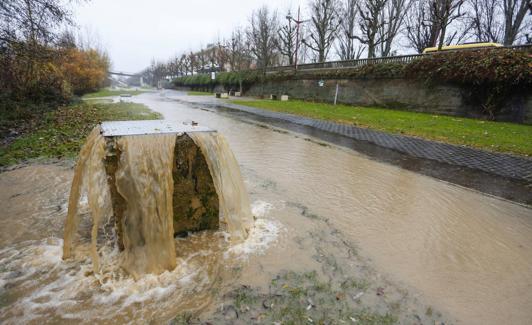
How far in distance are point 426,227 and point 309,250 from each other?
204 cm

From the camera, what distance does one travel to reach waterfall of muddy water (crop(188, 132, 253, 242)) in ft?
12.0

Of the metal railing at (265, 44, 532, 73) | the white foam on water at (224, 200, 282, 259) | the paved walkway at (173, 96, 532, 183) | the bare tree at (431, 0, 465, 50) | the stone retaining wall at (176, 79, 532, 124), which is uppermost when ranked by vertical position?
the bare tree at (431, 0, 465, 50)

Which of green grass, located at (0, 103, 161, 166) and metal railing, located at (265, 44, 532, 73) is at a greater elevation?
metal railing, located at (265, 44, 532, 73)

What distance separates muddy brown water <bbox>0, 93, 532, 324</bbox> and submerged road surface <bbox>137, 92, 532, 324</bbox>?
0.06ft

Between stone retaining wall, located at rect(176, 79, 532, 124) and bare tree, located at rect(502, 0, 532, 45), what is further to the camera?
bare tree, located at rect(502, 0, 532, 45)

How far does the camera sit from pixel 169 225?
11.0ft

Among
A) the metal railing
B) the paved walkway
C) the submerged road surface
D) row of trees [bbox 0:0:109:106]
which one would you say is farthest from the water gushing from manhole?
the metal railing

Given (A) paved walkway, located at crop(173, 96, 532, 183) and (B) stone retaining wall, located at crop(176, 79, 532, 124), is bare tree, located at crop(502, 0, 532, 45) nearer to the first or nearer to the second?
(B) stone retaining wall, located at crop(176, 79, 532, 124)

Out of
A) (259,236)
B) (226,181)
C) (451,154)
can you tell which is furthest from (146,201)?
(451,154)

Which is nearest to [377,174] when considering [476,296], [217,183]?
[476,296]

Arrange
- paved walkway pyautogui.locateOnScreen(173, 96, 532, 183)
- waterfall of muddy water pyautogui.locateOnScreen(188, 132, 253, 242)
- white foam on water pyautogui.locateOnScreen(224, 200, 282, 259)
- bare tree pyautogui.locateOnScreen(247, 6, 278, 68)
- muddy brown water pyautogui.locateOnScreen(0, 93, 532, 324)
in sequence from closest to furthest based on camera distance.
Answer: muddy brown water pyautogui.locateOnScreen(0, 93, 532, 324), white foam on water pyautogui.locateOnScreen(224, 200, 282, 259), waterfall of muddy water pyautogui.locateOnScreen(188, 132, 253, 242), paved walkway pyautogui.locateOnScreen(173, 96, 532, 183), bare tree pyautogui.locateOnScreen(247, 6, 278, 68)

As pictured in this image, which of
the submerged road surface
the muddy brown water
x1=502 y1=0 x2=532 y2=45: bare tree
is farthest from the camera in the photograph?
x1=502 y1=0 x2=532 y2=45: bare tree

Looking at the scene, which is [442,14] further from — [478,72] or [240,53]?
[240,53]

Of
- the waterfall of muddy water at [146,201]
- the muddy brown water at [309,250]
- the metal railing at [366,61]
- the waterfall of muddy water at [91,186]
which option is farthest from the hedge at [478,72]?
the waterfall of muddy water at [91,186]
